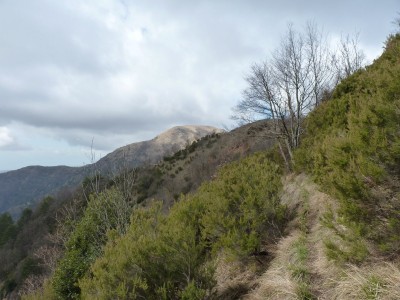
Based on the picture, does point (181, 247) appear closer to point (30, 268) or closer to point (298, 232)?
point (298, 232)

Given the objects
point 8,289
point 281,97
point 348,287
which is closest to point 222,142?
point 281,97

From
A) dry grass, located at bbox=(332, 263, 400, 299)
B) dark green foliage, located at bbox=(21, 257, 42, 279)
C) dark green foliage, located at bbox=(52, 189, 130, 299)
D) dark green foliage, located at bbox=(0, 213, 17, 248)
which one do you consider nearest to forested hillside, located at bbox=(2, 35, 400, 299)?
dry grass, located at bbox=(332, 263, 400, 299)

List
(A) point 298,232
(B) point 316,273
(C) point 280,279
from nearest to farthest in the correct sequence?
(B) point 316,273 → (C) point 280,279 → (A) point 298,232

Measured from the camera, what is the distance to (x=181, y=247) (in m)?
5.95

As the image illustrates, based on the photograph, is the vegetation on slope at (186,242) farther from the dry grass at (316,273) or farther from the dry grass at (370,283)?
the dry grass at (370,283)

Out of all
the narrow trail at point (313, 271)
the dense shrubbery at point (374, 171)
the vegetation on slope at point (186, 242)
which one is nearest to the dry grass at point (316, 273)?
the narrow trail at point (313, 271)

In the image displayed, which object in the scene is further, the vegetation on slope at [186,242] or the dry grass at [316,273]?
the vegetation on slope at [186,242]

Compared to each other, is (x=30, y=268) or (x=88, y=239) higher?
(x=88, y=239)

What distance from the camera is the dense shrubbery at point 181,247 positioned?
5.58m

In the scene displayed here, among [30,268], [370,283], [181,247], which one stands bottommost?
[30,268]

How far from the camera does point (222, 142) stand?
4453cm

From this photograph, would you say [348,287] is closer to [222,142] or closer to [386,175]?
[386,175]

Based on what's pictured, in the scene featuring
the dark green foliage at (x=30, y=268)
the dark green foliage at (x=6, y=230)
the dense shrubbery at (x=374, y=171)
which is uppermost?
the dense shrubbery at (x=374, y=171)

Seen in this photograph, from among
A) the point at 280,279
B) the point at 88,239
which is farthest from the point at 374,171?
the point at 88,239
